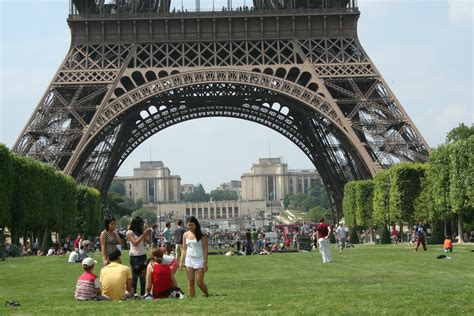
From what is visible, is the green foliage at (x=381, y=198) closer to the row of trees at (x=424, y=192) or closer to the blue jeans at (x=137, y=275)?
the row of trees at (x=424, y=192)

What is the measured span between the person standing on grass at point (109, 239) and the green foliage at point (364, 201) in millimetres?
50912

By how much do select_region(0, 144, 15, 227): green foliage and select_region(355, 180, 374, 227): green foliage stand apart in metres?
27.5

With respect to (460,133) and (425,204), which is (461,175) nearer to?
(425,204)

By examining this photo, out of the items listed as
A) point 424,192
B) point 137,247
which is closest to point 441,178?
point 424,192

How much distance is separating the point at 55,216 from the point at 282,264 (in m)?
33.2

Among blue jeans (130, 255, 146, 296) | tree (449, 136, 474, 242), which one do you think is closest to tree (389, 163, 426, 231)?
tree (449, 136, 474, 242)

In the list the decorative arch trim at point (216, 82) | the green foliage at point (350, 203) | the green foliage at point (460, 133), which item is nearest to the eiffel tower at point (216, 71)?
the decorative arch trim at point (216, 82)

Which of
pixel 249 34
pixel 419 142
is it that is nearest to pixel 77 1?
pixel 249 34

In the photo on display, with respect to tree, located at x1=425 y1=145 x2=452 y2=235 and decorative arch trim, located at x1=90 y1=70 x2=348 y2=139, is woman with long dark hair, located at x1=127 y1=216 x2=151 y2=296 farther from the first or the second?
decorative arch trim, located at x1=90 y1=70 x2=348 y2=139

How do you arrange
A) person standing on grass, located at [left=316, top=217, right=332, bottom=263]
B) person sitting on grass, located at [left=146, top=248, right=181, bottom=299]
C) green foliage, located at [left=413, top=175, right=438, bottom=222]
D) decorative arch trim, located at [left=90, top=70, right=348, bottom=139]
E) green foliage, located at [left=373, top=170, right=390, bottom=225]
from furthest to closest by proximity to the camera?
1. green foliage, located at [left=373, top=170, right=390, bottom=225]
2. green foliage, located at [left=413, top=175, right=438, bottom=222]
3. decorative arch trim, located at [left=90, top=70, right=348, bottom=139]
4. person standing on grass, located at [left=316, top=217, right=332, bottom=263]
5. person sitting on grass, located at [left=146, top=248, right=181, bottom=299]

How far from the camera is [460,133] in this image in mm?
102500

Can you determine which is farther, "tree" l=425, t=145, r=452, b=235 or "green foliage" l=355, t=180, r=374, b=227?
"green foliage" l=355, t=180, r=374, b=227

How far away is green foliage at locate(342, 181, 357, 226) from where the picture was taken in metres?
77.1

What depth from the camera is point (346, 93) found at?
62125mm
